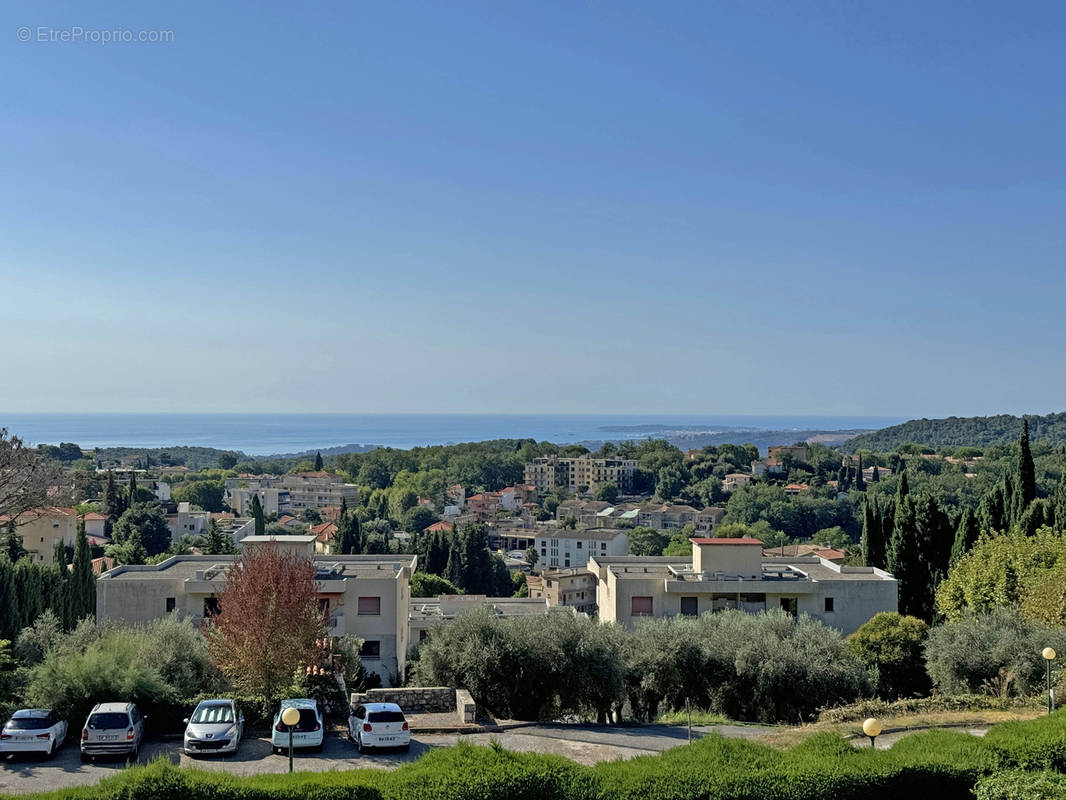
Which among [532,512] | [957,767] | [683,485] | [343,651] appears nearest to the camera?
[957,767]

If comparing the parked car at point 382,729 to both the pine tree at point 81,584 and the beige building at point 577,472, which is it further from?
the beige building at point 577,472

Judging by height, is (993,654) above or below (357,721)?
below

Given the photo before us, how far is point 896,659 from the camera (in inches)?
1006

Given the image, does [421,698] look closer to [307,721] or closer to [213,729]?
[307,721]

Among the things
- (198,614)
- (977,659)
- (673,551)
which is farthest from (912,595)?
(673,551)

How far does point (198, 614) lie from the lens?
28359mm

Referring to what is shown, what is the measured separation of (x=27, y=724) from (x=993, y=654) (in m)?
Result: 19.5

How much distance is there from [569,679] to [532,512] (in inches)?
5403

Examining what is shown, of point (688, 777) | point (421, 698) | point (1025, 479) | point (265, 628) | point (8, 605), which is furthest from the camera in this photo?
point (1025, 479)

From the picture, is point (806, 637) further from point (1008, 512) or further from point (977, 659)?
point (1008, 512)

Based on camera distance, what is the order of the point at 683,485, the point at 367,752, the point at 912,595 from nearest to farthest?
the point at 367,752, the point at 912,595, the point at 683,485

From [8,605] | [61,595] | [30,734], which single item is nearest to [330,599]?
[30,734]

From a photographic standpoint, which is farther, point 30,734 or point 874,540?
point 874,540

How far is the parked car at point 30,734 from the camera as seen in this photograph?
550 inches
